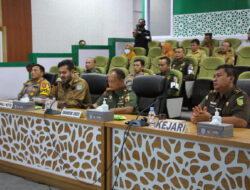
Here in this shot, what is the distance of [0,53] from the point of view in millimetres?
8266

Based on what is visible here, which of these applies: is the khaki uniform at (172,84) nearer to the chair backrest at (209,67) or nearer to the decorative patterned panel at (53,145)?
the chair backrest at (209,67)

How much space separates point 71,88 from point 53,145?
969 mm

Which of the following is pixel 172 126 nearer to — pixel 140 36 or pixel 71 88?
pixel 71 88

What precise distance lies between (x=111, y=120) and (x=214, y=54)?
4.79 meters

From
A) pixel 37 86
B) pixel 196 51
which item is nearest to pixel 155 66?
pixel 196 51

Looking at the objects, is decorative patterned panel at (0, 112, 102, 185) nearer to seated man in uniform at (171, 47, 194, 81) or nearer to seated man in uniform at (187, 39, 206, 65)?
seated man in uniform at (171, 47, 194, 81)

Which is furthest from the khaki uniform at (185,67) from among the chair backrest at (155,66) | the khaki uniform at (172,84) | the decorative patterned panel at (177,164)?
the decorative patterned panel at (177,164)

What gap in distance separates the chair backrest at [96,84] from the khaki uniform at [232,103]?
1.29m

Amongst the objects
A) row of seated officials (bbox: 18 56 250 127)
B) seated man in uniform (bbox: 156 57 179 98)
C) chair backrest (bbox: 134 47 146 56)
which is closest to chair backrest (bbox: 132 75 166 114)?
row of seated officials (bbox: 18 56 250 127)

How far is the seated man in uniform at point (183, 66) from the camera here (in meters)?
5.73

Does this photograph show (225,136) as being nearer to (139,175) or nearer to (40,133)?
(139,175)

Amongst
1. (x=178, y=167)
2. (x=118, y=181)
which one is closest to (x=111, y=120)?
(x=118, y=181)

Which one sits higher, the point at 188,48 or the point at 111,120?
the point at 188,48

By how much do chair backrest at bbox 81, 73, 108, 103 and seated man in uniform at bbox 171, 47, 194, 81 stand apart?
7.15 ft
